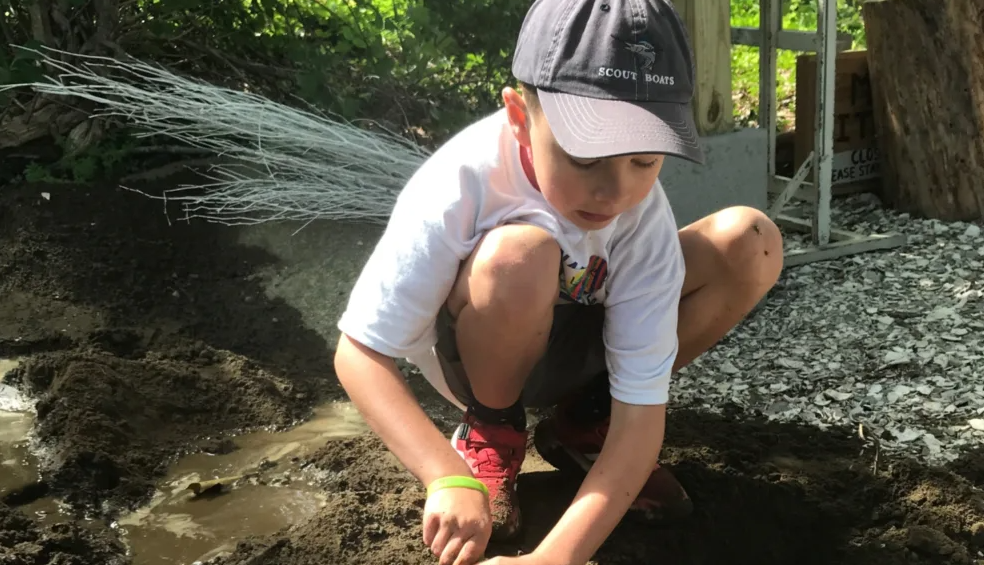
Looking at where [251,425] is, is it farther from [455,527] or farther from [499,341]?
[455,527]

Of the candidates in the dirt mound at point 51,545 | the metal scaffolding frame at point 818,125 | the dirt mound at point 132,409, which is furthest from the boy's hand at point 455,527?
the metal scaffolding frame at point 818,125

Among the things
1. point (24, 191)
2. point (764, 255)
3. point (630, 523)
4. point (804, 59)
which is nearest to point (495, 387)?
point (630, 523)

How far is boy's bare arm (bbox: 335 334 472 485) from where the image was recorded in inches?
67.6

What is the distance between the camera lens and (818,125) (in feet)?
12.0

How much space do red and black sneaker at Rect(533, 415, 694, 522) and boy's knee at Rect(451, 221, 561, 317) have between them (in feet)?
1.76

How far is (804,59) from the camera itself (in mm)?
4387

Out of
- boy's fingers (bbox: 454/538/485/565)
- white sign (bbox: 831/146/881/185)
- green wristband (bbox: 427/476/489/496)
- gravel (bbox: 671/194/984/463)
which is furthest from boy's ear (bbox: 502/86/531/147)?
white sign (bbox: 831/146/881/185)

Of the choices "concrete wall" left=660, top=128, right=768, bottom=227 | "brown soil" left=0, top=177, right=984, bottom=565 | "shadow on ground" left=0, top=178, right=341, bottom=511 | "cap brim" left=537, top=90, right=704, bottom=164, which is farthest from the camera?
"concrete wall" left=660, top=128, right=768, bottom=227

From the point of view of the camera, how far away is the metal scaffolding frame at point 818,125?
353 centimetres

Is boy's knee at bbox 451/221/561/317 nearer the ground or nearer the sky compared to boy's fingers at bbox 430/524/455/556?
nearer the sky

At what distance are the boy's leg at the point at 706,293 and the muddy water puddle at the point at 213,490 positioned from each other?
690mm

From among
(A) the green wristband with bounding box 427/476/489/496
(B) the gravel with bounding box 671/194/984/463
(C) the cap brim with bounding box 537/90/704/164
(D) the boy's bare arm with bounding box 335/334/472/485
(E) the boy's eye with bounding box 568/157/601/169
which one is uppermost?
(C) the cap brim with bounding box 537/90/704/164

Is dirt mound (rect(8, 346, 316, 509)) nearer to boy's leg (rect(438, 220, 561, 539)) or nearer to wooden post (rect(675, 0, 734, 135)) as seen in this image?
boy's leg (rect(438, 220, 561, 539))

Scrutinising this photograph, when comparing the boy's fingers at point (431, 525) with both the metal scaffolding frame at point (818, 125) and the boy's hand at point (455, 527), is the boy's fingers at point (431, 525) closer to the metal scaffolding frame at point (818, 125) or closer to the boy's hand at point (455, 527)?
the boy's hand at point (455, 527)
